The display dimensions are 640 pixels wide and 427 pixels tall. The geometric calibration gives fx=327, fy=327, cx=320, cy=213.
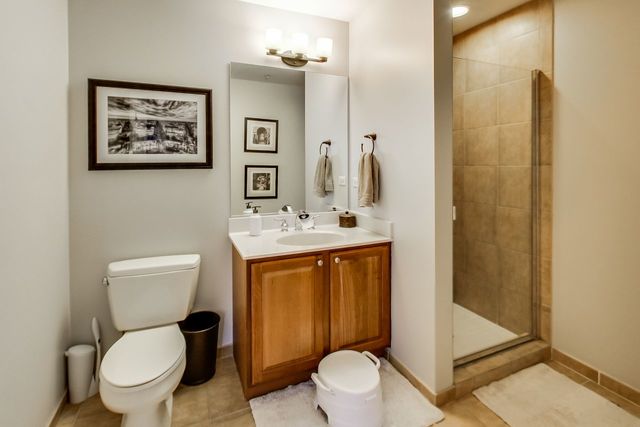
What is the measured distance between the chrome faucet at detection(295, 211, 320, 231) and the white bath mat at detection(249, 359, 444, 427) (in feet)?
3.37

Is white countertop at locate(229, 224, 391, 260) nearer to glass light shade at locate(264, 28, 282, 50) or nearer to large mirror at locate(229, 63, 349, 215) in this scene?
large mirror at locate(229, 63, 349, 215)

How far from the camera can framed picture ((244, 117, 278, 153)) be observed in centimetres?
230

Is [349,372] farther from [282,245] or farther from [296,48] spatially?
[296,48]

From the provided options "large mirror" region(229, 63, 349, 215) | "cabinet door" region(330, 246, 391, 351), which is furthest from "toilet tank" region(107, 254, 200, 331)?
"cabinet door" region(330, 246, 391, 351)

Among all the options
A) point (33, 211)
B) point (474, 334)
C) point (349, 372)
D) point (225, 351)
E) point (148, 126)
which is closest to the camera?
point (33, 211)

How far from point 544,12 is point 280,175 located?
6.80 ft

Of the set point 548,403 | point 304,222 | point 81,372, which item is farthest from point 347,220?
point 81,372

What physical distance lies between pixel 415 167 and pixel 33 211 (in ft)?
6.28

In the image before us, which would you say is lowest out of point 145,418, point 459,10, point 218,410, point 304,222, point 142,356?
point 218,410

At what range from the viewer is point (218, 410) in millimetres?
1782

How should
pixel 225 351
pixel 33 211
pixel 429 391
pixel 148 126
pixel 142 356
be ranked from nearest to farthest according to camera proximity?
pixel 33 211, pixel 142 356, pixel 429 391, pixel 148 126, pixel 225 351

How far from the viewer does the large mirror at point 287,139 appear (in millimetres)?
2289

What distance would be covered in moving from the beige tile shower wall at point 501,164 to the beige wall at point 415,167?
0.79 metres

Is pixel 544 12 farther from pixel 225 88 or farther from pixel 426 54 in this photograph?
pixel 225 88
